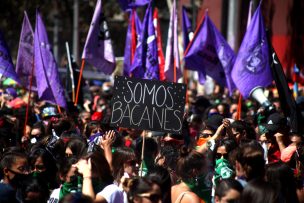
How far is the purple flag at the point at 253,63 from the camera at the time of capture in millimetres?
12922

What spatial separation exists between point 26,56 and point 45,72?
120 centimetres

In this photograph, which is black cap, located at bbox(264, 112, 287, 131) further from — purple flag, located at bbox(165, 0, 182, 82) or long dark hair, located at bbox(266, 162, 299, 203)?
purple flag, located at bbox(165, 0, 182, 82)

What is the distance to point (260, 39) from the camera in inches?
528

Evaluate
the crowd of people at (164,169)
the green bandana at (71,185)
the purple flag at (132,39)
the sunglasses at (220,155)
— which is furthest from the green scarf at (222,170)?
the purple flag at (132,39)

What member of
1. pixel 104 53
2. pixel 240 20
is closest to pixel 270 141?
pixel 104 53

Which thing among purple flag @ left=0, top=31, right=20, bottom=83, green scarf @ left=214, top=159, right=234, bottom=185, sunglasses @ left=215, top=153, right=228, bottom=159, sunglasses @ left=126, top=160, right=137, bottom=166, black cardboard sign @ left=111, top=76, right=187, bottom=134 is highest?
purple flag @ left=0, top=31, right=20, bottom=83

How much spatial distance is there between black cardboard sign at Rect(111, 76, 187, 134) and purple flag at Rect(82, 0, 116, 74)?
6.45 meters

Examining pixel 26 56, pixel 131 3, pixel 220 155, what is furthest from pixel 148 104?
pixel 131 3

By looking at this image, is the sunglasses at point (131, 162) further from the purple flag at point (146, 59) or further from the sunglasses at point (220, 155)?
the purple flag at point (146, 59)

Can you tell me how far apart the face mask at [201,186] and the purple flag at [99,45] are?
27.7 ft

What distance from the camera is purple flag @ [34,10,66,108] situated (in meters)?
13.6

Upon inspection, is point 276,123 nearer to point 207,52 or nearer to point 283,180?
point 283,180

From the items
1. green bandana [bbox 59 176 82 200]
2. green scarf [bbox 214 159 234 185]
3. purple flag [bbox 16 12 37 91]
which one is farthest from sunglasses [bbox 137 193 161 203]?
purple flag [bbox 16 12 37 91]

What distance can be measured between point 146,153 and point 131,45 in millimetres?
7459
